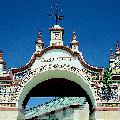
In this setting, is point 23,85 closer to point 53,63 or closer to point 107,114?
point 53,63

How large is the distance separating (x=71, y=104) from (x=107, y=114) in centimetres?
1686

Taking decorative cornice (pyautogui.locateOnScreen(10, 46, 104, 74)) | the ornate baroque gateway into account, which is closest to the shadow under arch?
the ornate baroque gateway

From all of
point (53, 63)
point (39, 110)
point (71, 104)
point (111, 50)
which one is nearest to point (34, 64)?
point (53, 63)

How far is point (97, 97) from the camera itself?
15.9 metres

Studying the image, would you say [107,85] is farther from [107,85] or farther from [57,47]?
[57,47]

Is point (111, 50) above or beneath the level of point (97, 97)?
above

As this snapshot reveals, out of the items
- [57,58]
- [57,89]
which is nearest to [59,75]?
[57,58]

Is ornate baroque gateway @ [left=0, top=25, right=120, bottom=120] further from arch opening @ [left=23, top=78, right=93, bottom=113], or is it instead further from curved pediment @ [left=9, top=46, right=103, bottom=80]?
arch opening @ [left=23, top=78, right=93, bottom=113]

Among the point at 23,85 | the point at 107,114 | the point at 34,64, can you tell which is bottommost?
the point at 107,114

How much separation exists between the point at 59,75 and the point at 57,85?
4.83ft

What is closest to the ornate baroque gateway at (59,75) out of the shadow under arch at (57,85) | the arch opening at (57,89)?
the shadow under arch at (57,85)

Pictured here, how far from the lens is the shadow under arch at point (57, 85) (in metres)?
16.3

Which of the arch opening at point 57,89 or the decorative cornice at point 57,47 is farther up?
the decorative cornice at point 57,47

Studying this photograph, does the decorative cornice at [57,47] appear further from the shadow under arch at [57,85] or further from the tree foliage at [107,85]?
the shadow under arch at [57,85]
